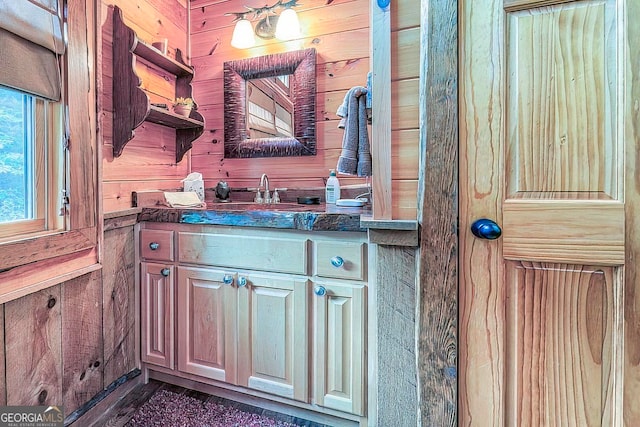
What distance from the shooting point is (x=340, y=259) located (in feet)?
4.16

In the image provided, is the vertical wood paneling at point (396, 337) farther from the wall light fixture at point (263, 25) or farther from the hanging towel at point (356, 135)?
the wall light fixture at point (263, 25)

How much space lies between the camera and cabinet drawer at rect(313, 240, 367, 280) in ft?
4.10

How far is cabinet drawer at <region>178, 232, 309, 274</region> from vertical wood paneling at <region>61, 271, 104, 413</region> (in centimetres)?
39

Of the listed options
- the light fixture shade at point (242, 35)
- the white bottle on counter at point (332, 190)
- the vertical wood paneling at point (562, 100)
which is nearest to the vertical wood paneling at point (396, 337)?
the vertical wood paneling at point (562, 100)

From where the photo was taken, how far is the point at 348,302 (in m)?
1.28

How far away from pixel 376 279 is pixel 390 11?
76cm

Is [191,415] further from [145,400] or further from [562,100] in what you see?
[562,100]

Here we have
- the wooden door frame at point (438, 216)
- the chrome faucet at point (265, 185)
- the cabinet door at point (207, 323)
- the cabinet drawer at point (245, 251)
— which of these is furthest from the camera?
the chrome faucet at point (265, 185)

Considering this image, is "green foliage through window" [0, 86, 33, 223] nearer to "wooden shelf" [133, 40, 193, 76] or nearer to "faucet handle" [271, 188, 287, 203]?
"wooden shelf" [133, 40, 193, 76]

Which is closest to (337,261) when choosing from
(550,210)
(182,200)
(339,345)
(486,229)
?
(339,345)

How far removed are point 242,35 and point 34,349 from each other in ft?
5.88

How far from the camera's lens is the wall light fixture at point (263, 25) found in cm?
190

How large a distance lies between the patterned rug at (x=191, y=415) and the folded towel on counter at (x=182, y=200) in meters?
0.92

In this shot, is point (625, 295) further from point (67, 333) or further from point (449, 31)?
point (67, 333)
